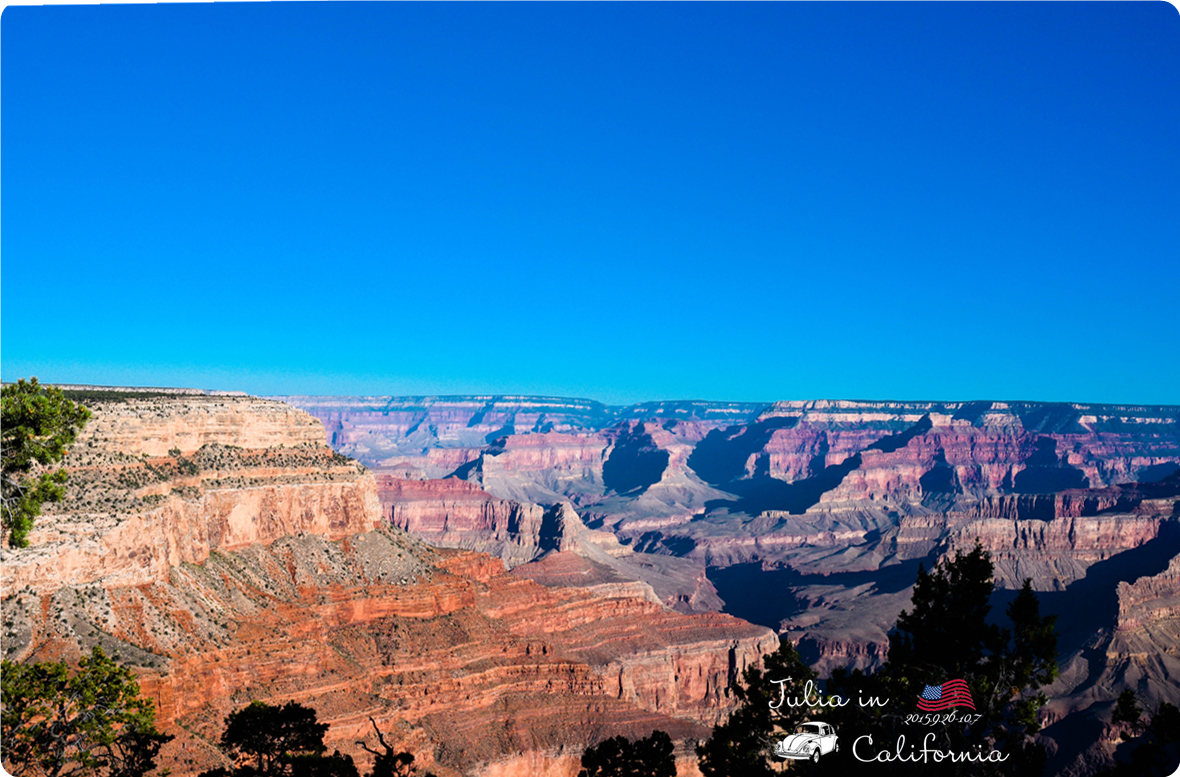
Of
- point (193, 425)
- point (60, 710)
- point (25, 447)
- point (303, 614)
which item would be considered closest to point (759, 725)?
point (60, 710)

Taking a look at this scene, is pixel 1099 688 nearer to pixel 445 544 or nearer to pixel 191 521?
pixel 191 521

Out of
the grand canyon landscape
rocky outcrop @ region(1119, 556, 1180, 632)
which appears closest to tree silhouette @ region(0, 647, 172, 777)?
the grand canyon landscape

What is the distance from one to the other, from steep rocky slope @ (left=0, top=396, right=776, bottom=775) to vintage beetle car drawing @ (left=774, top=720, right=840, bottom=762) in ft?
82.9

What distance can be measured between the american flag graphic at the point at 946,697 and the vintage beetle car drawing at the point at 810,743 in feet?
9.52

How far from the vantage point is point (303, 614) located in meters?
53.4

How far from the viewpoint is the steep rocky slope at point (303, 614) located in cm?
4084

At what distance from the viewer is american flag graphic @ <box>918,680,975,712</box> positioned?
24578mm

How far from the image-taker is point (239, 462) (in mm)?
66000

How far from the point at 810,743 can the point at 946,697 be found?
172 inches

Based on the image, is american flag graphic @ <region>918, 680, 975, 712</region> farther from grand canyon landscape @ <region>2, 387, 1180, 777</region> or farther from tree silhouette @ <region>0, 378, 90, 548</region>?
grand canyon landscape @ <region>2, 387, 1180, 777</region>

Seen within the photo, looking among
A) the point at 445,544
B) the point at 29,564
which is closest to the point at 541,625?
the point at 29,564

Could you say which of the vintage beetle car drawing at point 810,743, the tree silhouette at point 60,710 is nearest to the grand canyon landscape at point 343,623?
the tree silhouette at point 60,710

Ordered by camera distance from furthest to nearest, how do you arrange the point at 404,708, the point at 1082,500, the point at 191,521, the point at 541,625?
the point at 1082,500
the point at 541,625
the point at 191,521
the point at 404,708

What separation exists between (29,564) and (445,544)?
142 m
